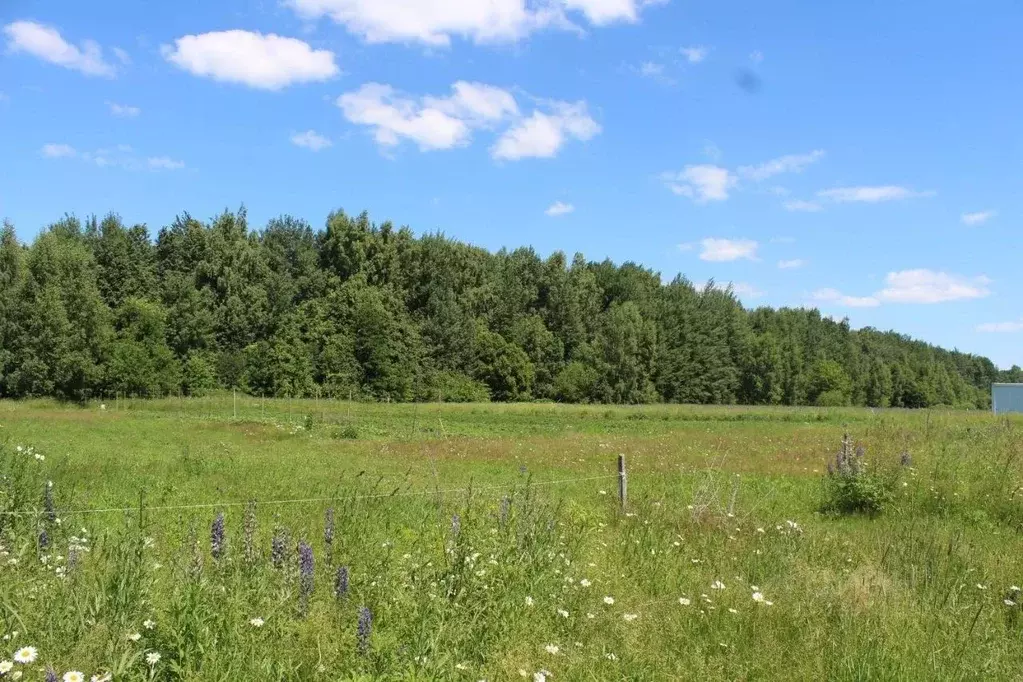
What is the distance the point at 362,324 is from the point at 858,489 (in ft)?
190

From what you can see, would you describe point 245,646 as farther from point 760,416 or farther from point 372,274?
point 372,274

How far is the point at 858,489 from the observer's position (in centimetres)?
1015

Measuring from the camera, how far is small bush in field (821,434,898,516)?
10.1 metres

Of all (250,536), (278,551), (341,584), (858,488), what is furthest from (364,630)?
(858,488)

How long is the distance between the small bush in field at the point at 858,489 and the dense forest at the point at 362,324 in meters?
52.9

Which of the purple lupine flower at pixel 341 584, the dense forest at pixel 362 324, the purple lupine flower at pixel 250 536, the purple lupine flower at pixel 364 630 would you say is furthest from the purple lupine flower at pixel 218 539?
the dense forest at pixel 362 324

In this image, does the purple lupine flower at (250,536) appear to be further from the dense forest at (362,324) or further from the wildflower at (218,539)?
the dense forest at (362,324)

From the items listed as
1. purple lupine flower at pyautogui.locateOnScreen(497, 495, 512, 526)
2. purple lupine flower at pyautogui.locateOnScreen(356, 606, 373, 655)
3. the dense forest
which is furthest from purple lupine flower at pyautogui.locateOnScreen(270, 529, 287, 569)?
the dense forest

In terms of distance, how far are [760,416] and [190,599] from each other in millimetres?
50586

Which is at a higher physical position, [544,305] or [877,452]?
[544,305]

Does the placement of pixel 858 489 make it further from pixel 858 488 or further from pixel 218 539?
pixel 218 539

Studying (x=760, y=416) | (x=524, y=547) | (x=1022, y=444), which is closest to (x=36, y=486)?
(x=524, y=547)

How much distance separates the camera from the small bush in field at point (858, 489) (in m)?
10.1

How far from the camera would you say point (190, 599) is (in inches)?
144
